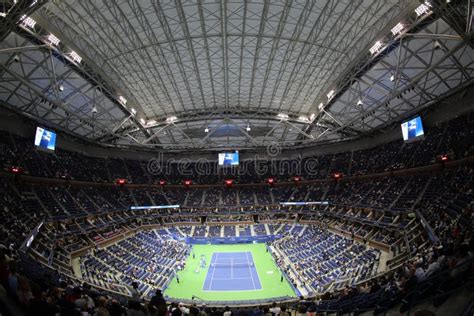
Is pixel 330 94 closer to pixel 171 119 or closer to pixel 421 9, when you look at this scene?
pixel 421 9

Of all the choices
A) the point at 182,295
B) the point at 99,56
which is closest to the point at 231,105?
the point at 99,56

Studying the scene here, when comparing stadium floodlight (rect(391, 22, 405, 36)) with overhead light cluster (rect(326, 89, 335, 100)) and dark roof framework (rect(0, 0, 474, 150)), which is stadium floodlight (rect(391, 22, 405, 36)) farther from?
overhead light cluster (rect(326, 89, 335, 100))

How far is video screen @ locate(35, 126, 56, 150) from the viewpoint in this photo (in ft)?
110

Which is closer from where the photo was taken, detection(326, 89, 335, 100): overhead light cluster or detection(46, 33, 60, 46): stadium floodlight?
detection(46, 33, 60, 46): stadium floodlight

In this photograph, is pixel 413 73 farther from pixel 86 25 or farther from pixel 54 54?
pixel 54 54

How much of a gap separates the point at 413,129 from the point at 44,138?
44.2 meters

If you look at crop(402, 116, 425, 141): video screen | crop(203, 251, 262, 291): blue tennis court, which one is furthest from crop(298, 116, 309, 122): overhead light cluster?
crop(203, 251, 262, 291): blue tennis court

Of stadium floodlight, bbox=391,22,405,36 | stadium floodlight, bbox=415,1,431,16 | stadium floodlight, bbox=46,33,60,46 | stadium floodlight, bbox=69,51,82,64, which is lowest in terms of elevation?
stadium floodlight, bbox=46,33,60,46

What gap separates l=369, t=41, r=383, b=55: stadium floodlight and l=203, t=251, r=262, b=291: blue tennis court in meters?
25.1

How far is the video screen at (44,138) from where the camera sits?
33.5m

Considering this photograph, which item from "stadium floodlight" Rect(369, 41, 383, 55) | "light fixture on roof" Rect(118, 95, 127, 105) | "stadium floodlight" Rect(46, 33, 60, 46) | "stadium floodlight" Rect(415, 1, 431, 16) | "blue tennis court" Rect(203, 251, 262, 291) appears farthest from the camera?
"light fixture on roof" Rect(118, 95, 127, 105)

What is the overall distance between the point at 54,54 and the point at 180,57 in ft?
39.2

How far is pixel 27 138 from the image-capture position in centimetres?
3778

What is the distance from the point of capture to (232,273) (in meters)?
31.4
